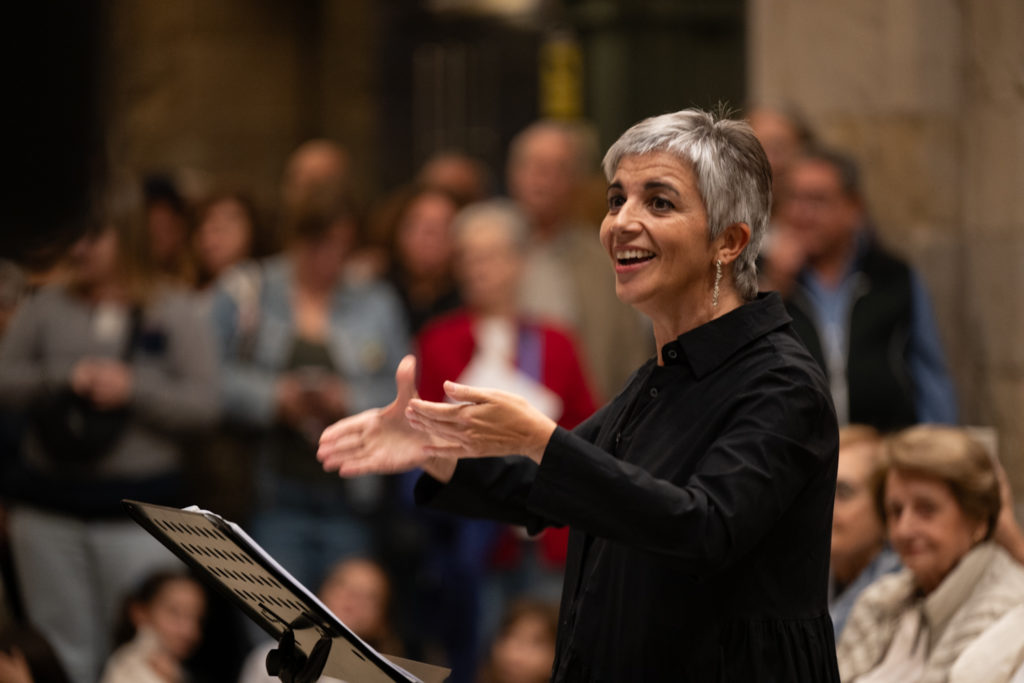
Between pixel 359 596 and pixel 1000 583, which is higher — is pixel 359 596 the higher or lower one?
the lower one

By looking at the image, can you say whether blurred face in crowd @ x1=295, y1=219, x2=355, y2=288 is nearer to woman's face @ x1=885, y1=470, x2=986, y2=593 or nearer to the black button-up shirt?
woman's face @ x1=885, y1=470, x2=986, y2=593

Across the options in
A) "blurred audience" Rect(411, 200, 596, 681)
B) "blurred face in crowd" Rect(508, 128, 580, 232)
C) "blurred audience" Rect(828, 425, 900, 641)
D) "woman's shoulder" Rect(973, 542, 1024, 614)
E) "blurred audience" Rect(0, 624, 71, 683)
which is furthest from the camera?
"blurred face in crowd" Rect(508, 128, 580, 232)

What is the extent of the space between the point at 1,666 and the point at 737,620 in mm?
2411

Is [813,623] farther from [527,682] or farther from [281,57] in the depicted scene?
[281,57]

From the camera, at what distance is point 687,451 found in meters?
2.65

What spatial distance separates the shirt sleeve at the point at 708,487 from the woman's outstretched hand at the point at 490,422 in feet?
0.10

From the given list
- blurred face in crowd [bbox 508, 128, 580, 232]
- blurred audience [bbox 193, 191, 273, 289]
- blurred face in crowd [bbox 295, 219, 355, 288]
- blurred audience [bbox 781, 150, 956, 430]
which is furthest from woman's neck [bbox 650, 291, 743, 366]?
blurred audience [bbox 193, 191, 273, 289]

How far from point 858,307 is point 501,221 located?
140 centimetres

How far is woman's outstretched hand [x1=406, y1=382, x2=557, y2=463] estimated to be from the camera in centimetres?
243

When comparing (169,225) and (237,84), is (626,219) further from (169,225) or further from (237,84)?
(237,84)

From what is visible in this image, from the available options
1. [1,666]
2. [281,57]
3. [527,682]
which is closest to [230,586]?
[1,666]

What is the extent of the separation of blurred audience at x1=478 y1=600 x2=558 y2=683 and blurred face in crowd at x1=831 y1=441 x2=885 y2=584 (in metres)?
1.25

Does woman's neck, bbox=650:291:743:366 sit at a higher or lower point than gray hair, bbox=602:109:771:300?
lower

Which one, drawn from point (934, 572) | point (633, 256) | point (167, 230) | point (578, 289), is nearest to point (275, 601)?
point (633, 256)
